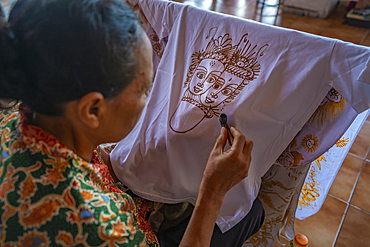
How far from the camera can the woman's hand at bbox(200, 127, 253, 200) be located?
692mm

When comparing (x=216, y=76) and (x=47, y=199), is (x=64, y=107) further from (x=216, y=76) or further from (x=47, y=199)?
(x=216, y=76)

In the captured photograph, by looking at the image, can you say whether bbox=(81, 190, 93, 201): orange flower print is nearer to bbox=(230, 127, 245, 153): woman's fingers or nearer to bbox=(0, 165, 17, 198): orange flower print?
bbox=(0, 165, 17, 198): orange flower print

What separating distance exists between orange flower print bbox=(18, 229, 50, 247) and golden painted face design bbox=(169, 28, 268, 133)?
1.53 feet

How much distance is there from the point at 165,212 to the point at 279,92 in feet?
1.70

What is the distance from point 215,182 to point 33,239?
0.42 m

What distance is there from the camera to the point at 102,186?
64cm

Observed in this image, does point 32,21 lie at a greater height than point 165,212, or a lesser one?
greater

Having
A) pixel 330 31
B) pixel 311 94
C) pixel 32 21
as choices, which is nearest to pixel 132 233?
pixel 32 21

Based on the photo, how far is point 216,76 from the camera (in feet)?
2.78

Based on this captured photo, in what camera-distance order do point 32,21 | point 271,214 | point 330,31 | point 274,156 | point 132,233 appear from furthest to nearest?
1. point 330,31
2. point 271,214
3. point 274,156
4. point 132,233
5. point 32,21

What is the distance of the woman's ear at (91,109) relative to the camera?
0.49 meters

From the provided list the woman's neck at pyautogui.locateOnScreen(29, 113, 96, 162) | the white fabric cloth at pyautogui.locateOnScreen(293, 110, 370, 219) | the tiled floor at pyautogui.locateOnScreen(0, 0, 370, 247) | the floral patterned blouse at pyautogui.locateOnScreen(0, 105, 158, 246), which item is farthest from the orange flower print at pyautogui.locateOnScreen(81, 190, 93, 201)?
the tiled floor at pyautogui.locateOnScreen(0, 0, 370, 247)

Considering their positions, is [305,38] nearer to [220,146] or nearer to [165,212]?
[220,146]

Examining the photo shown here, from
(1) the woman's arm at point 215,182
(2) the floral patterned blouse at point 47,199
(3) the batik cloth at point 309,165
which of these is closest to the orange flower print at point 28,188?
(2) the floral patterned blouse at point 47,199
